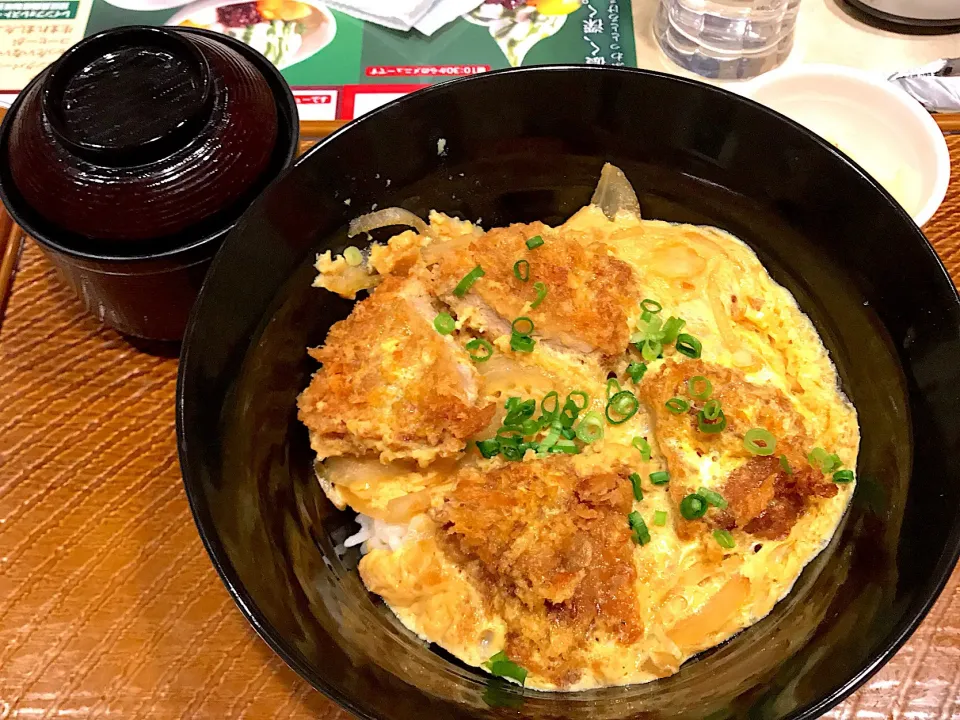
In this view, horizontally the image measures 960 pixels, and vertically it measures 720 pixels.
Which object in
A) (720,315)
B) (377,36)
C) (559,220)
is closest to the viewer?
(720,315)

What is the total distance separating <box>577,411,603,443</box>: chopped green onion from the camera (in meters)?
1.81

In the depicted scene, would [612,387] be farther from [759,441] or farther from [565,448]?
[759,441]

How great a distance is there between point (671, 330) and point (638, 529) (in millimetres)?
514

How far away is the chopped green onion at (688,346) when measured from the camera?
1867 mm

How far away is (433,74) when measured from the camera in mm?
2945

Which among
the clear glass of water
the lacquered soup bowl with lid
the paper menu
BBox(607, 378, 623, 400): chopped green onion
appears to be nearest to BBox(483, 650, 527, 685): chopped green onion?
BBox(607, 378, 623, 400): chopped green onion

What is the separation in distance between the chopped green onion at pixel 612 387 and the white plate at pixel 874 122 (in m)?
1.17

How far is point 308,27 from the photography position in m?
3.06

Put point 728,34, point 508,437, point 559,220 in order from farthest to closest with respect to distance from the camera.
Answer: point 728,34 < point 559,220 < point 508,437

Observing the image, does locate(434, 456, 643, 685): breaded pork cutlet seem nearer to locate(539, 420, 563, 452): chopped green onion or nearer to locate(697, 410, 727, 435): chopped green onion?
locate(539, 420, 563, 452): chopped green onion

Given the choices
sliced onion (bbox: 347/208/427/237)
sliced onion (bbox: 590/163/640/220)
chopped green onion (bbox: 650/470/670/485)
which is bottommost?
chopped green onion (bbox: 650/470/670/485)

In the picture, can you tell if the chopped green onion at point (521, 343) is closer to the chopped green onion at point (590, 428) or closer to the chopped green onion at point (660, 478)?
the chopped green onion at point (590, 428)

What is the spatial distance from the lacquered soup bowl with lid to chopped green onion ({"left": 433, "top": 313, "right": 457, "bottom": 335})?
0.58 meters

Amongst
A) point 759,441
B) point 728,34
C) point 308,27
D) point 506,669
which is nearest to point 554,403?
point 759,441
